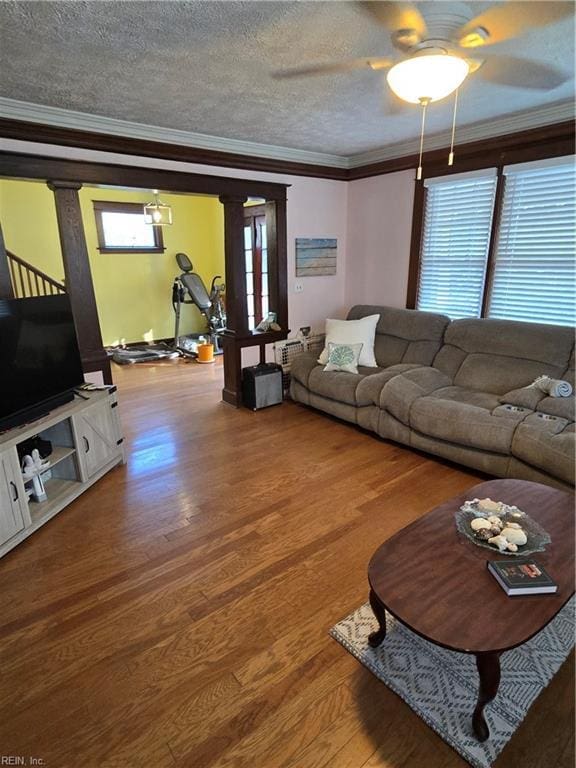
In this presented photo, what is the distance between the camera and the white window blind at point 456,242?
12.0ft

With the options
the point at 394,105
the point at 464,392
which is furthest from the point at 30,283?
the point at 464,392

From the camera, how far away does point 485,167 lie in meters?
3.53

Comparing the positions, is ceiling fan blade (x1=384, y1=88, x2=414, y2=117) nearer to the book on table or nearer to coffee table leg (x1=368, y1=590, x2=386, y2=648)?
the book on table

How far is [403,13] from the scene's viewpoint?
1673 millimetres

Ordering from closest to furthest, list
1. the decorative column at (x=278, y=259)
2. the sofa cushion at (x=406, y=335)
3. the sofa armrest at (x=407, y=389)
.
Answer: the sofa armrest at (x=407, y=389)
the sofa cushion at (x=406, y=335)
the decorative column at (x=278, y=259)

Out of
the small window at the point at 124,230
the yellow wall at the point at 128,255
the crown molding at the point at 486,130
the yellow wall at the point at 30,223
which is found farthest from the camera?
the small window at the point at 124,230

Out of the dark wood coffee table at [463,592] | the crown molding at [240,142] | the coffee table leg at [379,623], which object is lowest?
the coffee table leg at [379,623]

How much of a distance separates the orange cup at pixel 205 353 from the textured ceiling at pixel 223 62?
324 cm

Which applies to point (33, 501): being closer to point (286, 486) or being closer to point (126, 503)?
point (126, 503)

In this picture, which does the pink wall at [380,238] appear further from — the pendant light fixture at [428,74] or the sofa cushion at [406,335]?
the pendant light fixture at [428,74]

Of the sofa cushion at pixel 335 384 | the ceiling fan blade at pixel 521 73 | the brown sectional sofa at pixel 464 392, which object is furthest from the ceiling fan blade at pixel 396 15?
the sofa cushion at pixel 335 384

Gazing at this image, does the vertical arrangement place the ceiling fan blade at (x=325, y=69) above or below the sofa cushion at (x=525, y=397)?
above

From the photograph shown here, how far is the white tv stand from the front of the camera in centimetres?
216

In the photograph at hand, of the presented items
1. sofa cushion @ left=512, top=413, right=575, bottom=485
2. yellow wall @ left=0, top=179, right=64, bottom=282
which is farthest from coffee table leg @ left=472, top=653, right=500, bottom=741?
yellow wall @ left=0, top=179, right=64, bottom=282
